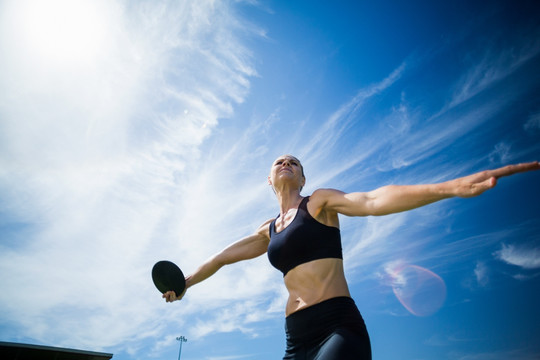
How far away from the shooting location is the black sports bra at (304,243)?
264 centimetres

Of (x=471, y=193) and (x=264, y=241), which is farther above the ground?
(x=264, y=241)

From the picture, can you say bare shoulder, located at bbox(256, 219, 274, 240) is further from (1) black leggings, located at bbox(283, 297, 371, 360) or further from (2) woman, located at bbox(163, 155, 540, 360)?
(1) black leggings, located at bbox(283, 297, 371, 360)

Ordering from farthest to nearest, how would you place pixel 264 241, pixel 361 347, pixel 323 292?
pixel 264 241
pixel 323 292
pixel 361 347

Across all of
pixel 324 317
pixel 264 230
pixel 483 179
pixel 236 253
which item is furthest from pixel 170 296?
pixel 483 179

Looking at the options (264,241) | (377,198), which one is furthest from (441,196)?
(264,241)

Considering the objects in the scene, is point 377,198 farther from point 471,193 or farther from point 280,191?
point 280,191

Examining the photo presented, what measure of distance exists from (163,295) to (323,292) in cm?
211

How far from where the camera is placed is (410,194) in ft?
6.59

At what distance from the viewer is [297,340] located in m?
2.46

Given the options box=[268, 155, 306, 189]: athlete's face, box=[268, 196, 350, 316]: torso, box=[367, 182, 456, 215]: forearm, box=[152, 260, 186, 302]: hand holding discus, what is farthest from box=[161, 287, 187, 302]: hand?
box=[367, 182, 456, 215]: forearm

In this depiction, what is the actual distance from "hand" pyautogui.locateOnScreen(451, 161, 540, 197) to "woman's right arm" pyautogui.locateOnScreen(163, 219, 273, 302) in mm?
2365

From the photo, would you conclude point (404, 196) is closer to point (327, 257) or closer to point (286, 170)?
point (327, 257)

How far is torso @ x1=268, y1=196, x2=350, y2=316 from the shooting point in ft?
8.02

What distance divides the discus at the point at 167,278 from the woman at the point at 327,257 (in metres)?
1.30
